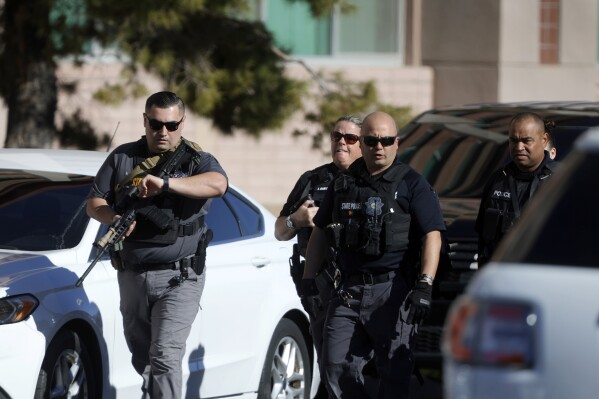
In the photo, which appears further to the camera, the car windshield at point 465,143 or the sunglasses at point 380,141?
the car windshield at point 465,143

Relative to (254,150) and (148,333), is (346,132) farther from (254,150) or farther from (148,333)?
(254,150)

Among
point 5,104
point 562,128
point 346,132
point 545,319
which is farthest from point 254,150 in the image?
point 545,319

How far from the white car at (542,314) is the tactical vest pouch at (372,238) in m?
2.25

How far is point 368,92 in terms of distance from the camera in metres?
11.5

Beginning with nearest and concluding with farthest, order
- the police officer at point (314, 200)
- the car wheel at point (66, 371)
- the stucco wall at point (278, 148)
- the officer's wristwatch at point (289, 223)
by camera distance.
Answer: the car wheel at point (66, 371)
the police officer at point (314, 200)
the officer's wristwatch at point (289, 223)
the stucco wall at point (278, 148)

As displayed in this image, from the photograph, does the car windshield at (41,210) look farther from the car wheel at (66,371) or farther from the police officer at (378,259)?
the police officer at (378,259)

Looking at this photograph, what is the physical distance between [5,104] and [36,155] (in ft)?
16.7

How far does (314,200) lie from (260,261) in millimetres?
582

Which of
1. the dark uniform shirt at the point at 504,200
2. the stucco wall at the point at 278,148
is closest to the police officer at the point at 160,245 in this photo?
the dark uniform shirt at the point at 504,200

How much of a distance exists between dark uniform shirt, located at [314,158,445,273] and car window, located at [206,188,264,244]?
3.64ft

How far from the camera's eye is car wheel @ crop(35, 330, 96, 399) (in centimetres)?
569

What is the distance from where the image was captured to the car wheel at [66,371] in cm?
569

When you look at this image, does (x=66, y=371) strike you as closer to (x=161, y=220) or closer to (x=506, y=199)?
(x=161, y=220)

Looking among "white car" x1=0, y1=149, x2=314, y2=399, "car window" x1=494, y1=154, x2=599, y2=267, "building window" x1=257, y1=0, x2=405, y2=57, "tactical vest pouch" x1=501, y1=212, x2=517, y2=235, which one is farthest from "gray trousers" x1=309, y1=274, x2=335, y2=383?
"building window" x1=257, y1=0, x2=405, y2=57
